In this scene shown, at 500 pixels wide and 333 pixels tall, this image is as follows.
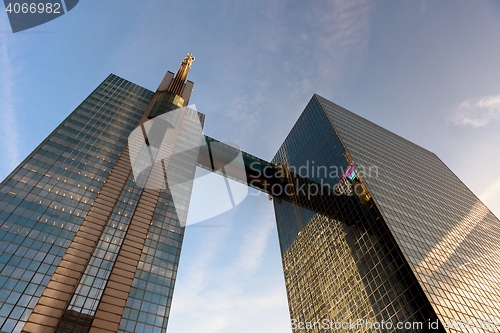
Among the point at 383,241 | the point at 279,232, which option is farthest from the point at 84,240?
the point at 279,232

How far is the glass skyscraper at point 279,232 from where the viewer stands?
151 ft

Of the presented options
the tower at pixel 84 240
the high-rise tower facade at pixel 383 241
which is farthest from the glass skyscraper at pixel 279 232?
the high-rise tower facade at pixel 383 241

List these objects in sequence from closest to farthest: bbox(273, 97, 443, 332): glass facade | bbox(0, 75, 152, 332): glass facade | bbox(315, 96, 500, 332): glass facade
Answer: bbox(0, 75, 152, 332): glass facade
bbox(315, 96, 500, 332): glass facade
bbox(273, 97, 443, 332): glass facade

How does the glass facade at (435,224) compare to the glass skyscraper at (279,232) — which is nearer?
the glass skyscraper at (279,232)

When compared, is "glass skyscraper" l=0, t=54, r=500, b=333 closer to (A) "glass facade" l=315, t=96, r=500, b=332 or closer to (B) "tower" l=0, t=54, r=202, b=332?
(B) "tower" l=0, t=54, r=202, b=332

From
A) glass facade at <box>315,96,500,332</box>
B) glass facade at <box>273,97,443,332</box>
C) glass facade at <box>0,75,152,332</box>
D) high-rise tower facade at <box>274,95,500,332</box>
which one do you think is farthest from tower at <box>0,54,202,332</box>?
glass facade at <box>315,96,500,332</box>

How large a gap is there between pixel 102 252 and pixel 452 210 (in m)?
79.1

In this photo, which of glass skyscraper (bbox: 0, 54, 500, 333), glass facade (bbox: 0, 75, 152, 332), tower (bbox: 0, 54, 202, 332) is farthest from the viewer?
glass skyscraper (bbox: 0, 54, 500, 333)

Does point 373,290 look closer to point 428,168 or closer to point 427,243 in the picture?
point 427,243

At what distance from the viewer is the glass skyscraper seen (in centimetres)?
4612

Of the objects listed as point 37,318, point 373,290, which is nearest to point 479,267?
point 373,290

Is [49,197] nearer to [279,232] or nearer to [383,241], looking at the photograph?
[383,241]

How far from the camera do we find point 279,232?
335ft

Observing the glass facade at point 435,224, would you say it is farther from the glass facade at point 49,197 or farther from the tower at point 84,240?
the glass facade at point 49,197
